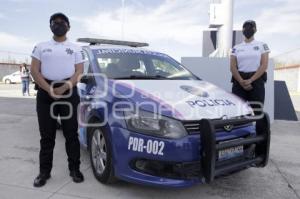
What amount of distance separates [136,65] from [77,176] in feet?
→ 5.27

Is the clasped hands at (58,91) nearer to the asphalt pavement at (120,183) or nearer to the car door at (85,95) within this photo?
the car door at (85,95)

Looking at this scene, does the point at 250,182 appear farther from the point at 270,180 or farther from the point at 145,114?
the point at 145,114

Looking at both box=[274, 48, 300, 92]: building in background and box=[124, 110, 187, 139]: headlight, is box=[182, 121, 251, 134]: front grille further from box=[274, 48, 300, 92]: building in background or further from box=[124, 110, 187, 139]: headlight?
box=[274, 48, 300, 92]: building in background

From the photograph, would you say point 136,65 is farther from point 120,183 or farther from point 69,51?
point 120,183

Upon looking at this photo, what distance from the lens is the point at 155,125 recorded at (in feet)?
10.2

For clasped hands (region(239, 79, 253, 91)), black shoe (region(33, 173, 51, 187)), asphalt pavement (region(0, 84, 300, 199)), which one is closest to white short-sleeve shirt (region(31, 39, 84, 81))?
black shoe (region(33, 173, 51, 187))

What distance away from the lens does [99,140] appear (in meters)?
3.72

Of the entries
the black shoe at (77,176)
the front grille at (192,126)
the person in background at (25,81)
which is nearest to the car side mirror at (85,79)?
the black shoe at (77,176)

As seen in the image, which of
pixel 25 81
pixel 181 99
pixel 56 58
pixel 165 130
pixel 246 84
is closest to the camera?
pixel 165 130

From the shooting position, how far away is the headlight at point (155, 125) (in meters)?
3.08

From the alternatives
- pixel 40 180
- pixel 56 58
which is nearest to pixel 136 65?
pixel 56 58

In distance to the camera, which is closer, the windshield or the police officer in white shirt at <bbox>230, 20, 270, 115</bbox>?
the windshield

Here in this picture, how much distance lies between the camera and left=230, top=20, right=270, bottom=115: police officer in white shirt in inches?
197

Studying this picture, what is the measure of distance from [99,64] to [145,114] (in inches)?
51.5
